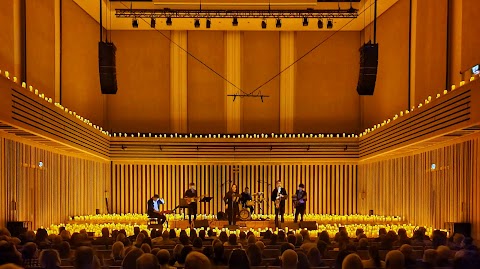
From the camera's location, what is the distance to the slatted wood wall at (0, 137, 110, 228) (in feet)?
51.9

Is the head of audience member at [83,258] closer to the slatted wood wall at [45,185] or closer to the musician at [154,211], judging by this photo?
the slatted wood wall at [45,185]

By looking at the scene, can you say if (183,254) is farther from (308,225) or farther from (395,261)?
(308,225)

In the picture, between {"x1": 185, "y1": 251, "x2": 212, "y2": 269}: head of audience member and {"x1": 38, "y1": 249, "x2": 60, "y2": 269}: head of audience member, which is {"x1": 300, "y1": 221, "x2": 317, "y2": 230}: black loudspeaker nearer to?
{"x1": 38, "y1": 249, "x2": 60, "y2": 269}: head of audience member

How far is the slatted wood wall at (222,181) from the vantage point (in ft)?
85.5

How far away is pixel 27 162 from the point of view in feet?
56.2

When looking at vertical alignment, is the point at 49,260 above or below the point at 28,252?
above

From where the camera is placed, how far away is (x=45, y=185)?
18.8 m

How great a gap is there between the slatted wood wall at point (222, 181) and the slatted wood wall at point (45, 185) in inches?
47.6

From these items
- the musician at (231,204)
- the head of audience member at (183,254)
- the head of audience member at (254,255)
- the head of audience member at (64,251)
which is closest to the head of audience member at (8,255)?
the head of audience member at (64,251)

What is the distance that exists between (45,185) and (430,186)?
36.6ft

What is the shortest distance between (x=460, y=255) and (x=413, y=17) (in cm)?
1567

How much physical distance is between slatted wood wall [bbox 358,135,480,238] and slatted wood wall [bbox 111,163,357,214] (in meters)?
1.47

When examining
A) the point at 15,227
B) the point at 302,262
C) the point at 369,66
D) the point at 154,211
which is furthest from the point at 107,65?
the point at 302,262

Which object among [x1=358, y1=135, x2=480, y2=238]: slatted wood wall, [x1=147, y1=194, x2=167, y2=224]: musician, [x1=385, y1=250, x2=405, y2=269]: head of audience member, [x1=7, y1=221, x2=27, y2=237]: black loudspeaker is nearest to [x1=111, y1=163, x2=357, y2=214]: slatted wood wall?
[x1=358, y1=135, x2=480, y2=238]: slatted wood wall
